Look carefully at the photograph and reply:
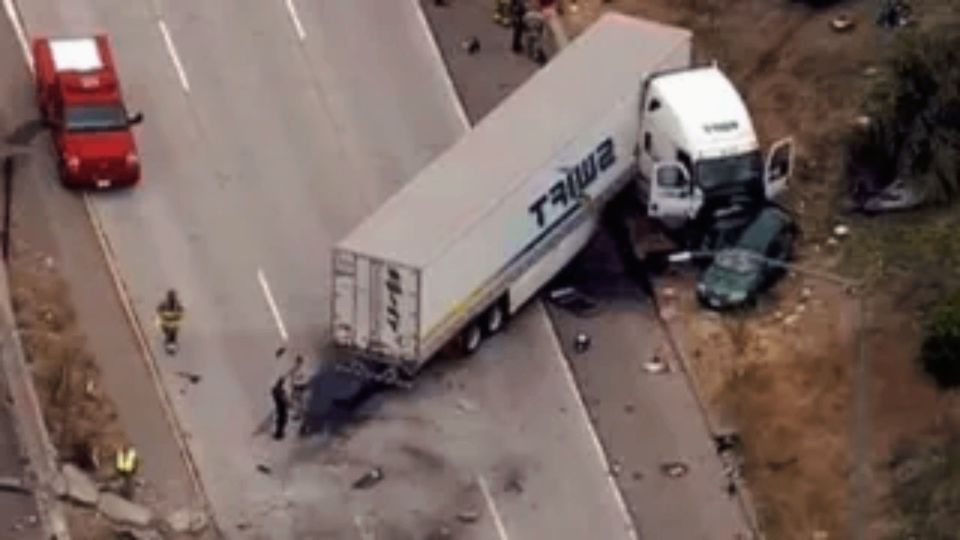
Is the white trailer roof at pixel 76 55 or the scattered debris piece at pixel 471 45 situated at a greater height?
the white trailer roof at pixel 76 55

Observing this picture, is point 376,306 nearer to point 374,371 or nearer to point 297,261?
point 374,371

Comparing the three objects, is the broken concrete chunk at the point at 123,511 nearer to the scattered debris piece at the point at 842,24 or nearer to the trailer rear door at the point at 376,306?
the trailer rear door at the point at 376,306

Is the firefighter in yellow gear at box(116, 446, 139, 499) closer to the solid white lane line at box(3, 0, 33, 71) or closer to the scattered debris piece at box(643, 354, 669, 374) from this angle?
the scattered debris piece at box(643, 354, 669, 374)

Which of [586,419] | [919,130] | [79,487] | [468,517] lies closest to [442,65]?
[919,130]

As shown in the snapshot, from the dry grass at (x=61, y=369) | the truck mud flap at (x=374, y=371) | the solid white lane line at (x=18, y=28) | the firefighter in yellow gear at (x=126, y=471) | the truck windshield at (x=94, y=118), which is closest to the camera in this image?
the firefighter in yellow gear at (x=126, y=471)

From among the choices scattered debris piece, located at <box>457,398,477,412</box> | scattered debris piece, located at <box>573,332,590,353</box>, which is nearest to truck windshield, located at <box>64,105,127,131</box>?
scattered debris piece, located at <box>457,398,477,412</box>

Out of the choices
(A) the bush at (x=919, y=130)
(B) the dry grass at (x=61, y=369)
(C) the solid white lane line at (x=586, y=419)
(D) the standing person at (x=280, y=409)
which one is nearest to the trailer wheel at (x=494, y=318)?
(C) the solid white lane line at (x=586, y=419)

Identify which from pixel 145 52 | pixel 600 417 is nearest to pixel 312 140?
pixel 145 52
